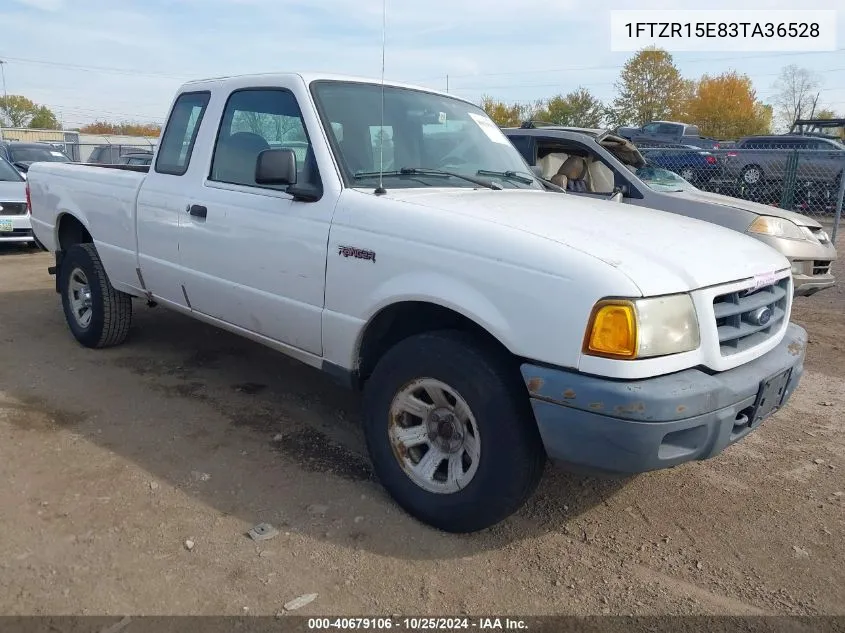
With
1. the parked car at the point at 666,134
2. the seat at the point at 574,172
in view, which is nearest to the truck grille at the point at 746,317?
the seat at the point at 574,172

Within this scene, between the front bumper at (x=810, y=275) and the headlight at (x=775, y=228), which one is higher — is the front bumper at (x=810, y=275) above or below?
below

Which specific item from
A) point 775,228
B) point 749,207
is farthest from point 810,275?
point 749,207

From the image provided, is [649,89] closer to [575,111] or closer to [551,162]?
[575,111]

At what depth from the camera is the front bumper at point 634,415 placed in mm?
2375

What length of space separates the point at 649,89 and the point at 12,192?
45.8 meters

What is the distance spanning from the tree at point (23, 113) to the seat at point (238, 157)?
3266 inches

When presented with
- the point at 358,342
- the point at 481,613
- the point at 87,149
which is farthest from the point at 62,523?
the point at 87,149

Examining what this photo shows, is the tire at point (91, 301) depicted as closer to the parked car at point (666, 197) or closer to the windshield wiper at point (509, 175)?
the windshield wiper at point (509, 175)

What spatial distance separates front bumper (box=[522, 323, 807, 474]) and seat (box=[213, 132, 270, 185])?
2124mm

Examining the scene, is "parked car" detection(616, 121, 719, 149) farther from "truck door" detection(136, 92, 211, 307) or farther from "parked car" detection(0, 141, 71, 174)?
"truck door" detection(136, 92, 211, 307)

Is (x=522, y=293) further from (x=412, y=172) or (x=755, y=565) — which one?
(x=755, y=565)

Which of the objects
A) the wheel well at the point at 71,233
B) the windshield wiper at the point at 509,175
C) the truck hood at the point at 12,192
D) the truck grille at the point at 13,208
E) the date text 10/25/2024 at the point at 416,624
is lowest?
the date text 10/25/2024 at the point at 416,624

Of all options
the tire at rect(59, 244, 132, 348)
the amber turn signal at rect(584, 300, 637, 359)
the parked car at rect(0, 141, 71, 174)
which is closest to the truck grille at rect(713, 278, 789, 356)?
the amber turn signal at rect(584, 300, 637, 359)

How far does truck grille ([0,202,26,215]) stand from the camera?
33.1ft
